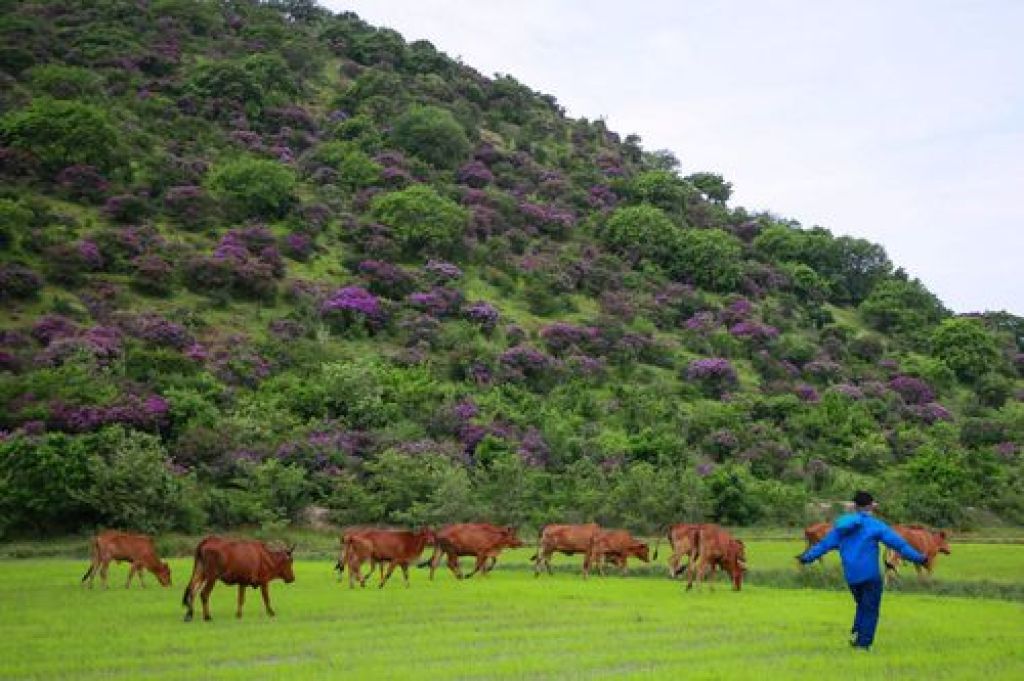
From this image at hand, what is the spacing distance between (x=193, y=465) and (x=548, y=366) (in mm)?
30946

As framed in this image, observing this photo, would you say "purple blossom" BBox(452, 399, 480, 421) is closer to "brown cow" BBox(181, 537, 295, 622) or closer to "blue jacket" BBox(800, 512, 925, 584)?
"brown cow" BBox(181, 537, 295, 622)

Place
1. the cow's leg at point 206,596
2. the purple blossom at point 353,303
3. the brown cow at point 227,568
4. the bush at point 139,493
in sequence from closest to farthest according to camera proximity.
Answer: the cow's leg at point 206,596 < the brown cow at point 227,568 < the bush at point 139,493 < the purple blossom at point 353,303

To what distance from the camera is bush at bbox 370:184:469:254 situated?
8419 centimetres

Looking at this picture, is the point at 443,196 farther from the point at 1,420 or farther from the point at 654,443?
the point at 1,420

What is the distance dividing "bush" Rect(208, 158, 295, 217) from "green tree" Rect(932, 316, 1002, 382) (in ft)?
214

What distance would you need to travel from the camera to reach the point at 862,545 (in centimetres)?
1469

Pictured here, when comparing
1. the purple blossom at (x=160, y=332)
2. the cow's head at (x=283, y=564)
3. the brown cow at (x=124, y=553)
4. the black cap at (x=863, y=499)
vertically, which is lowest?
the brown cow at (x=124, y=553)

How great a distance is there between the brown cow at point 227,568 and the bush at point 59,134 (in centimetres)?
6762

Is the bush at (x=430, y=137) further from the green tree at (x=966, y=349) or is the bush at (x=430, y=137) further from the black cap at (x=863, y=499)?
the black cap at (x=863, y=499)

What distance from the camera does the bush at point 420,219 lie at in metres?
84.2

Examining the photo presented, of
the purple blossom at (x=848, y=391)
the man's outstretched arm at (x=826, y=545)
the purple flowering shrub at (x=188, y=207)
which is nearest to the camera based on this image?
the man's outstretched arm at (x=826, y=545)

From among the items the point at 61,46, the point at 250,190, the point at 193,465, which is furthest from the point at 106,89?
the point at 193,465

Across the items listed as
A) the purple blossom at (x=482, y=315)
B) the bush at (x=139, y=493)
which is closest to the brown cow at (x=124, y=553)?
the bush at (x=139, y=493)

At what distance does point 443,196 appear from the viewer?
308 feet
